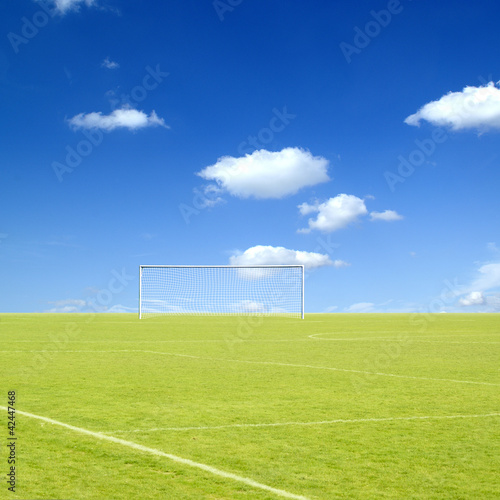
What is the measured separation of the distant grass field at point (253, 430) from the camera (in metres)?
5.16

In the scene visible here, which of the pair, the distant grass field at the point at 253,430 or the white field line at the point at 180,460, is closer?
the white field line at the point at 180,460

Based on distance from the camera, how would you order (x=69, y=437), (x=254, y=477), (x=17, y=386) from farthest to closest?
(x=17, y=386) → (x=69, y=437) → (x=254, y=477)

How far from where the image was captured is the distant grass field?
516 cm

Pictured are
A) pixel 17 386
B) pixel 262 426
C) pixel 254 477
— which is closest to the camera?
pixel 254 477

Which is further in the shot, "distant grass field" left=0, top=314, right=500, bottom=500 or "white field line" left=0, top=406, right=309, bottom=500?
"distant grass field" left=0, top=314, right=500, bottom=500

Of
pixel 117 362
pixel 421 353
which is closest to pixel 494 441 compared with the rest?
pixel 117 362

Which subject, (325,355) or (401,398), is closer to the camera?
(401,398)

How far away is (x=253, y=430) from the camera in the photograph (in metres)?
7.12

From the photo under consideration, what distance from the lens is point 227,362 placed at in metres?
14.7

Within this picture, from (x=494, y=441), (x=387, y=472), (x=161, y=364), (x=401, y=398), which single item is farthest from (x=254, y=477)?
(x=161, y=364)

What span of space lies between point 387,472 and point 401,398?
4081 mm

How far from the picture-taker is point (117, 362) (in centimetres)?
1464

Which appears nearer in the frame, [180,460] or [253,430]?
[180,460]

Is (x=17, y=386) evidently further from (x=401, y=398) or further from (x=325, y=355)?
(x=325, y=355)
